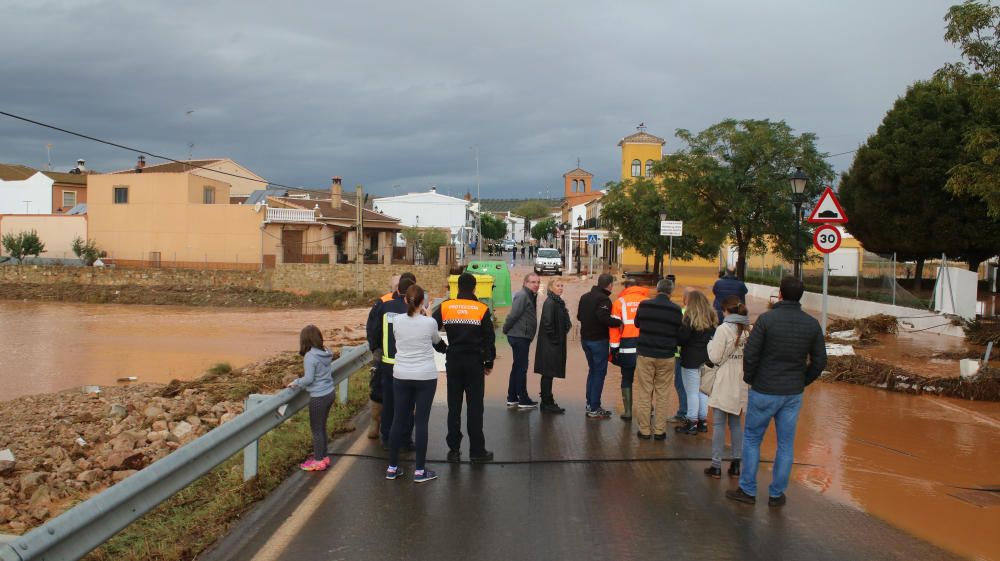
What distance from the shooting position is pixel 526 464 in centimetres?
741

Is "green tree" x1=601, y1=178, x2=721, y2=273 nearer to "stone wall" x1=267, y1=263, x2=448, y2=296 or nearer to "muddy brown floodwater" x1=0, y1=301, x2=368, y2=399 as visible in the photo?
"stone wall" x1=267, y1=263, x2=448, y2=296

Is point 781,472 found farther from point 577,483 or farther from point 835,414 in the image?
point 835,414

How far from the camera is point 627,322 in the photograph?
9148mm

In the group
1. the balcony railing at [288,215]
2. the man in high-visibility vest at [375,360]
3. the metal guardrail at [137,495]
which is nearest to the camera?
the metal guardrail at [137,495]

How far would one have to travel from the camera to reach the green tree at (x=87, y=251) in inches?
2152

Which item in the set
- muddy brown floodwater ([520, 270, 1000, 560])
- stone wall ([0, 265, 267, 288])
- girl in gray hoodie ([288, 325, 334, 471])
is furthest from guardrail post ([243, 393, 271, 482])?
stone wall ([0, 265, 267, 288])

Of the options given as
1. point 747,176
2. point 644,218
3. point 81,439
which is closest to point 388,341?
point 81,439

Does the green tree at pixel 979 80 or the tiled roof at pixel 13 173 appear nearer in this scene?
the green tree at pixel 979 80

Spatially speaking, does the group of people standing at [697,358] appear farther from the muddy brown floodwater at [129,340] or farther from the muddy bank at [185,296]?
the muddy bank at [185,296]

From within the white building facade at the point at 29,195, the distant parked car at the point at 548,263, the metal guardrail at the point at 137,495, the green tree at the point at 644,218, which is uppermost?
the white building facade at the point at 29,195

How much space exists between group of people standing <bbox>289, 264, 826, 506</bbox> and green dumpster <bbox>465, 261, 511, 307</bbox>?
10.4 m

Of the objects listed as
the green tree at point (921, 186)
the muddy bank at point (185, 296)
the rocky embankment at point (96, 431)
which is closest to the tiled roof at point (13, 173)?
the muddy bank at point (185, 296)

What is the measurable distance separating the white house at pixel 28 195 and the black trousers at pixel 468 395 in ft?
247

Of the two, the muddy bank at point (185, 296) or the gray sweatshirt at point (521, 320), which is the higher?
the gray sweatshirt at point (521, 320)
